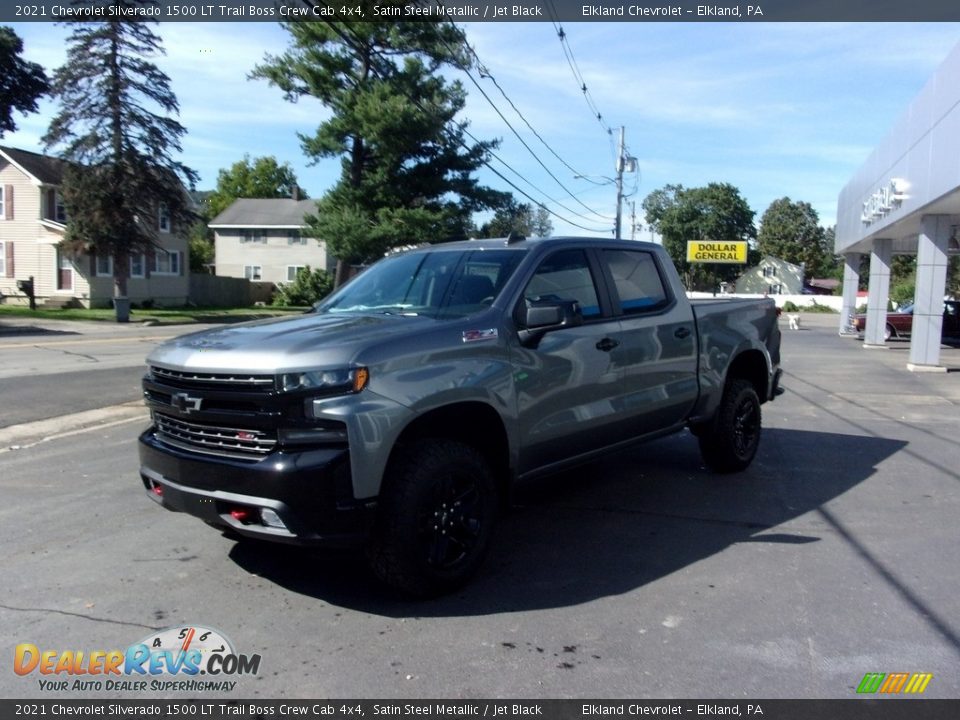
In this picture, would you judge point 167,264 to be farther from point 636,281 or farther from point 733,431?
point 636,281

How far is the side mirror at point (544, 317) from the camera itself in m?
4.86

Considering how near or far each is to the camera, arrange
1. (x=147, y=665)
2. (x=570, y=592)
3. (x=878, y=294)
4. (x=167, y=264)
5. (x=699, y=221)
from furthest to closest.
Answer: (x=699, y=221) < (x=167, y=264) < (x=878, y=294) < (x=570, y=592) < (x=147, y=665)

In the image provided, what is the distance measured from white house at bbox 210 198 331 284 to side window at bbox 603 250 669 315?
53.0m

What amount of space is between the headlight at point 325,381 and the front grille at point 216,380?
86 mm

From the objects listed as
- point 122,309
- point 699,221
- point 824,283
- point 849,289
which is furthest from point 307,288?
point 824,283

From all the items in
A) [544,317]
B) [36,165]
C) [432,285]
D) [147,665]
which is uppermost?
[36,165]

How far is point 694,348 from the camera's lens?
21.8 feet

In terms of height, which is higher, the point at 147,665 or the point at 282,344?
the point at 282,344

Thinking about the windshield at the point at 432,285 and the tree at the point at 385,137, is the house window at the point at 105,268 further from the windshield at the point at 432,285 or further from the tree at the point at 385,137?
the windshield at the point at 432,285

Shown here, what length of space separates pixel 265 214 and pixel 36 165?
19.9 meters

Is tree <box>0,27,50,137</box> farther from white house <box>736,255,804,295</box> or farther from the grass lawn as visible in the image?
white house <box>736,255,804,295</box>

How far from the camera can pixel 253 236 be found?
194ft

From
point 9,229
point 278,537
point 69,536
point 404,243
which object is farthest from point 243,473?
point 9,229

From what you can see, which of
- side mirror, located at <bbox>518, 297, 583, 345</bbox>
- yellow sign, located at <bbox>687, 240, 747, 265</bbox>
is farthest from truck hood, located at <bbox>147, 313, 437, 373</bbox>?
yellow sign, located at <bbox>687, 240, 747, 265</bbox>
